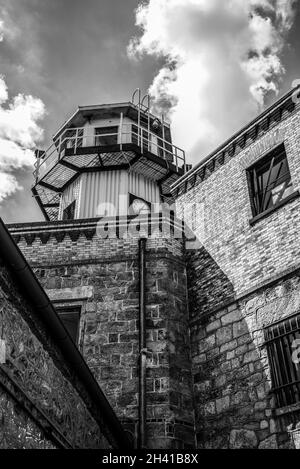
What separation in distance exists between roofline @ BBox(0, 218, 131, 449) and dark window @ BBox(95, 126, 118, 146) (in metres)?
11.3

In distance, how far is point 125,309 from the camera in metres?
10.1

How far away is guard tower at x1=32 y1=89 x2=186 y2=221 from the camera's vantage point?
15.7 m

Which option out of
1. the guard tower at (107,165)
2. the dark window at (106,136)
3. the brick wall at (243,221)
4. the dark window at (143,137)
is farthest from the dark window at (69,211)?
the brick wall at (243,221)

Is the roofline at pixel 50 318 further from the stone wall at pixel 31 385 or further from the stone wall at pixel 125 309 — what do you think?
the stone wall at pixel 125 309

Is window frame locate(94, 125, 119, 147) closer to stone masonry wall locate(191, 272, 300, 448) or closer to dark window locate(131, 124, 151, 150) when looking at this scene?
→ dark window locate(131, 124, 151, 150)

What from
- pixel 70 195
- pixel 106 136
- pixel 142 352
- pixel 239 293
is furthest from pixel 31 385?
pixel 106 136

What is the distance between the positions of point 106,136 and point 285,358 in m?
11.4

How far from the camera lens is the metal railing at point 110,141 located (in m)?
16.8

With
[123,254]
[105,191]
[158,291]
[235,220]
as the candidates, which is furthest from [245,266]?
[105,191]

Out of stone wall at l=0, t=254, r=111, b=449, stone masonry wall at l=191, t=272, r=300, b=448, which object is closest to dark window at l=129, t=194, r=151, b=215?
stone masonry wall at l=191, t=272, r=300, b=448

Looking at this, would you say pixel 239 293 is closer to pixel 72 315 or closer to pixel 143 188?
pixel 72 315

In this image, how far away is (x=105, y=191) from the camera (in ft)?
51.4
